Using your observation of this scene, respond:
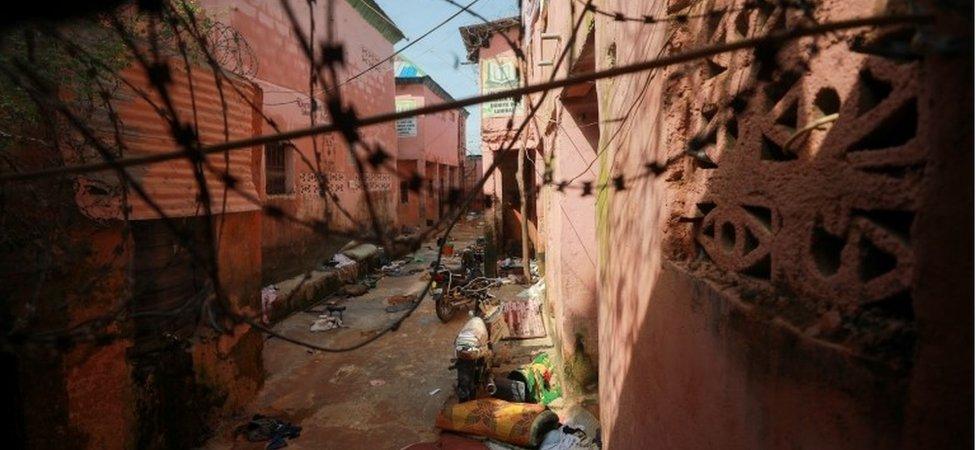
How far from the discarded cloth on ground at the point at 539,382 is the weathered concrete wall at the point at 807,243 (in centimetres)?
393

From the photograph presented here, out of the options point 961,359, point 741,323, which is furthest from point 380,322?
point 961,359

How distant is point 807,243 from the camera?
4.65 feet

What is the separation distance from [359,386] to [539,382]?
2664mm

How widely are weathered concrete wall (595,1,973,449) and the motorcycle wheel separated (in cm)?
784

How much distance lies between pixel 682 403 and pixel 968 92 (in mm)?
1815

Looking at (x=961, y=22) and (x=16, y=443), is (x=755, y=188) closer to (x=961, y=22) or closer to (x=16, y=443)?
(x=961, y=22)

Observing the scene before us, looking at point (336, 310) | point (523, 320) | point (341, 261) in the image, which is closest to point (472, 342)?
point (523, 320)

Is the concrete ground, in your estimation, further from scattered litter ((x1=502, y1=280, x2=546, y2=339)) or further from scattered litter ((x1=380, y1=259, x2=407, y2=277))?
scattered litter ((x1=380, y1=259, x2=407, y2=277))

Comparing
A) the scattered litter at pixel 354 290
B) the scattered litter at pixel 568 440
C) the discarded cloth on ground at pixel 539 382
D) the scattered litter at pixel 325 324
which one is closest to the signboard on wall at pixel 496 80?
the scattered litter at pixel 354 290

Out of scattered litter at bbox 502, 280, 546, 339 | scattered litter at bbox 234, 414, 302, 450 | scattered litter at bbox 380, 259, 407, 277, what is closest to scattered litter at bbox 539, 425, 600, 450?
scattered litter at bbox 234, 414, 302, 450

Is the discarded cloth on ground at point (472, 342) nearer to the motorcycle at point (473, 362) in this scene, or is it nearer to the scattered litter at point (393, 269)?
the motorcycle at point (473, 362)

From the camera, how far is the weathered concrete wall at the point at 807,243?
994 mm

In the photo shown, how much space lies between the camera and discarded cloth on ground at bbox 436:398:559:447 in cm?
542

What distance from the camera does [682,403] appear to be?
2.36 m
